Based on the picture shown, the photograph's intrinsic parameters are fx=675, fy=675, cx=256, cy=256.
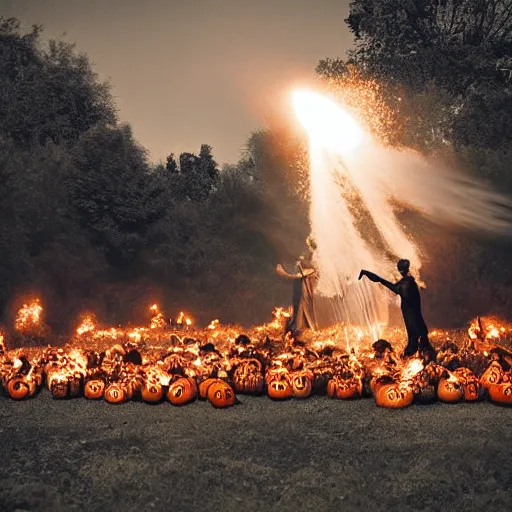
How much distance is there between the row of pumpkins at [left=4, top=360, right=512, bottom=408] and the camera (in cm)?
1298

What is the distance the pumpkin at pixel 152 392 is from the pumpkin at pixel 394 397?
4256 millimetres

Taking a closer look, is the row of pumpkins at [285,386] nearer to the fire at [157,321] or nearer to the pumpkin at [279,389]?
the pumpkin at [279,389]

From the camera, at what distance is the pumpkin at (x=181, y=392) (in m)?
13.3

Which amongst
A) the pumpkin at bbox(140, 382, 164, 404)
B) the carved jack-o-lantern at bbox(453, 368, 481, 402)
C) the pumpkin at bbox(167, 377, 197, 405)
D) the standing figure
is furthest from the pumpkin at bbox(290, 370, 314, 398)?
the standing figure

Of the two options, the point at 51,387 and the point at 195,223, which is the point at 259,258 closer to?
the point at 195,223

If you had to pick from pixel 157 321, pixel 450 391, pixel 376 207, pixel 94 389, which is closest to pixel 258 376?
pixel 94 389

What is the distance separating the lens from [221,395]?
43.0 ft

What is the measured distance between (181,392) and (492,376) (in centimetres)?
609

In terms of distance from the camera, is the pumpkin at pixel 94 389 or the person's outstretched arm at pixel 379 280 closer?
the pumpkin at pixel 94 389

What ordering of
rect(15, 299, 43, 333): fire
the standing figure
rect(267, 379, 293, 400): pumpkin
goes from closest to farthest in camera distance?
rect(267, 379, 293, 400): pumpkin
the standing figure
rect(15, 299, 43, 333): fire

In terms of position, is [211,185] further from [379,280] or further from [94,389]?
[94,389]

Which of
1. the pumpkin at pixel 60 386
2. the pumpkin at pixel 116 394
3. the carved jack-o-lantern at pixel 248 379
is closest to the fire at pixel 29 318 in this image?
the pumpkin at pixel 60 386

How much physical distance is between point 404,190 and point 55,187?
57.6 feet

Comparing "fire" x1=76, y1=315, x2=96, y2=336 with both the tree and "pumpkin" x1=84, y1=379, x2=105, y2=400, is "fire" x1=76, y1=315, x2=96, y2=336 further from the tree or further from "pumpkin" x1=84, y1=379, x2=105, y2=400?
the tree
